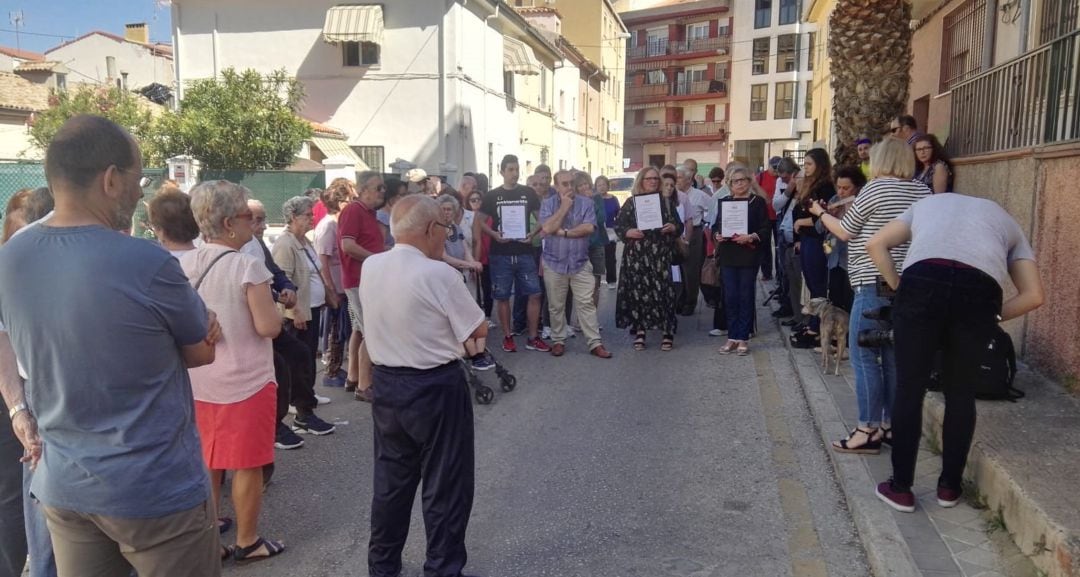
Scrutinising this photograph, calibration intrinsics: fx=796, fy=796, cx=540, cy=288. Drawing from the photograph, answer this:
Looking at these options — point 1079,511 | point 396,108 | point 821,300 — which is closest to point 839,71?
point 821,300

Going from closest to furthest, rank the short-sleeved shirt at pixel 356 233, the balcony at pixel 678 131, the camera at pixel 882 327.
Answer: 1. the camera at pixel 882 327
2. the short-sleeved shirt at pixel 356 233
3. the balcony at pixel 678 131

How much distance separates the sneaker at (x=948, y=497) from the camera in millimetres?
4242

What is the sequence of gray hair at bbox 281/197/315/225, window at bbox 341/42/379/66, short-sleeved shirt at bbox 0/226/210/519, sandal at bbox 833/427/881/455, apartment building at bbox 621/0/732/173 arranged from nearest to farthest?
short-sleeved shirt at bbox 0/226/210/519
sandal at bbox 833/427/881/455
gray hair at bbox 281/197/315/225
window at bbox 341/42/379/66
apartment building at bbox 621/0/732/173

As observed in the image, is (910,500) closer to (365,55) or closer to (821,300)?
(821,300)

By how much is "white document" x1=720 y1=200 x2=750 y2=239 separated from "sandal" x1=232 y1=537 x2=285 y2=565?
562 centimetres

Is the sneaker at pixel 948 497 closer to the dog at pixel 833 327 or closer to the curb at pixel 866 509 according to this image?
the curb at pixel 866 509

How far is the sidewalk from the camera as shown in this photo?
11.9ft

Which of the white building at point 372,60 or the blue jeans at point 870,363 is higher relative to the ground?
the white building at point 372,60

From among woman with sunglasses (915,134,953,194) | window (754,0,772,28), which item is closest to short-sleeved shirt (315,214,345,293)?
woman with sunglasses (915,134,953,194)

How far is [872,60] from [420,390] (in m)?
7.81

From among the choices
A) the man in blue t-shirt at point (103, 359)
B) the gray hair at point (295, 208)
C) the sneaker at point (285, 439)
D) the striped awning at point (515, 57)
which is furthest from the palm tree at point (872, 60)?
the striped awning at point (515, 57)

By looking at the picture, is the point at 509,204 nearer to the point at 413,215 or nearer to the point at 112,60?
the point at 413,215

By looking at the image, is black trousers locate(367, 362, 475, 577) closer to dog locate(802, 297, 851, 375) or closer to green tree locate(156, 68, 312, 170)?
dog locate(802, 297, 851, 375)

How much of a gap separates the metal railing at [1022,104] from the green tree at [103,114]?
1966 centimetres
